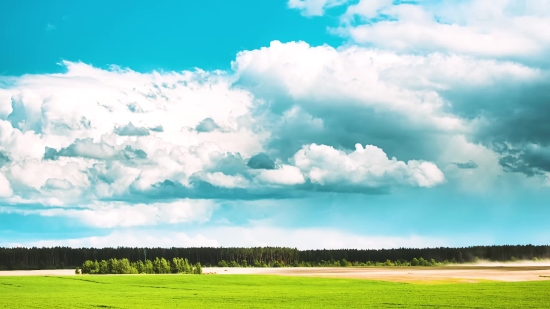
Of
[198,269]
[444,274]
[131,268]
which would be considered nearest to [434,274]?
[444,274]

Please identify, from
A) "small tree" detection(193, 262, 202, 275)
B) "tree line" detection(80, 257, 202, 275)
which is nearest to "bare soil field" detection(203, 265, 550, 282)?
"small tree" detection(193, 262, 202, 275)

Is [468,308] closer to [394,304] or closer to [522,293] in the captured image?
[394,304]

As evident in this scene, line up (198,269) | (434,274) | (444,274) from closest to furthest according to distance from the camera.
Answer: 1. (444,274)
2. (434,274)
3. (198,269)

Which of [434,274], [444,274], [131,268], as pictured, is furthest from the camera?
[131,268]

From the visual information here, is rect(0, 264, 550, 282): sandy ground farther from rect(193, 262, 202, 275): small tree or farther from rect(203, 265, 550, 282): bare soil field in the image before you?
rect(193, 262, 202, 275): small tree

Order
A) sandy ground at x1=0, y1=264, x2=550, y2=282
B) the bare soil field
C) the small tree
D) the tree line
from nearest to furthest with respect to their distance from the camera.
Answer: the bare soil field < sandy ground at x1=0, y1=264, x2=550, y2=282 < the tree line < the small tree

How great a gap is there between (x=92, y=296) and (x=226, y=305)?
2038 centimetres

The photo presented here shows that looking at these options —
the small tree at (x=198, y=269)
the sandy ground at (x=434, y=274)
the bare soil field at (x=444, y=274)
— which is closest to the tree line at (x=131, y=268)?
the small tree at (x=198, y=269)

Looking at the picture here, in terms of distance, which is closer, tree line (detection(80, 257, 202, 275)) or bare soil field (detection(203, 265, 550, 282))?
bare soil field (detection(203, 265, 550, 282))

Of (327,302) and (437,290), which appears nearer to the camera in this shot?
(327,302)

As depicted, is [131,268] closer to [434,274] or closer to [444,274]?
[434,274]

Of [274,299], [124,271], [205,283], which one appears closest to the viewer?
[274,299]

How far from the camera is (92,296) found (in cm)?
7244

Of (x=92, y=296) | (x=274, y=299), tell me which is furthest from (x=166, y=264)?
(x=274, y=299)
